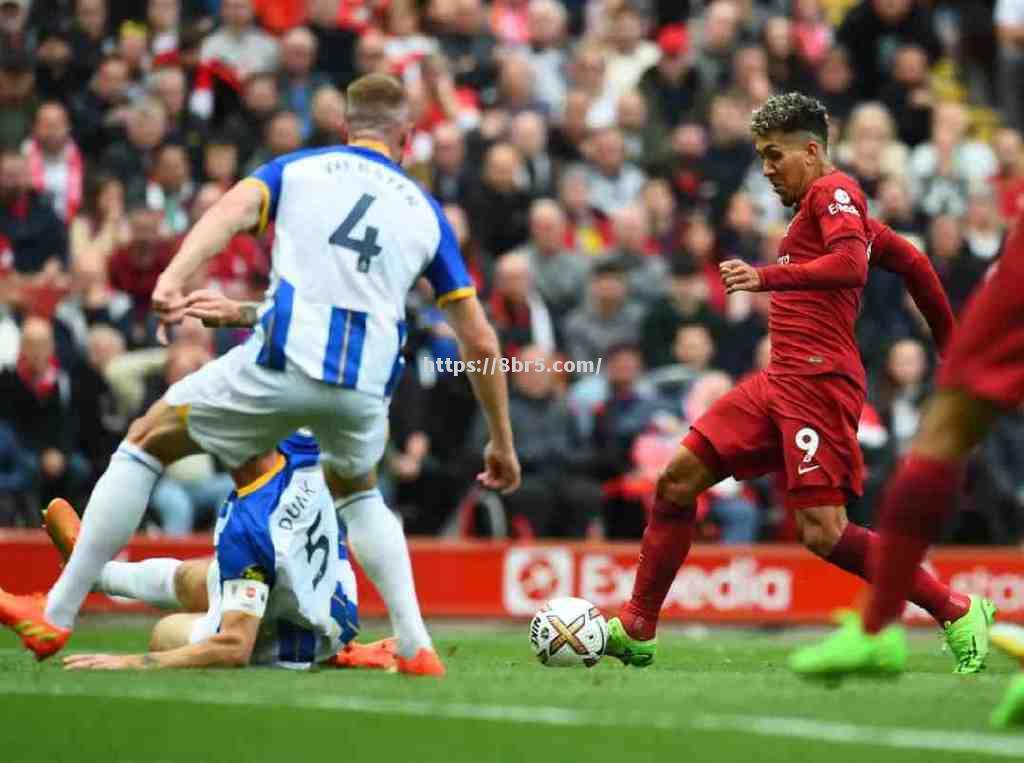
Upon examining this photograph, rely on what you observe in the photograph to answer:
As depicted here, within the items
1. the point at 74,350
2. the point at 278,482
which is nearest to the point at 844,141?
the point at 74,350

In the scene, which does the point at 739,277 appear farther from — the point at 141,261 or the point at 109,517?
the point at 141,261

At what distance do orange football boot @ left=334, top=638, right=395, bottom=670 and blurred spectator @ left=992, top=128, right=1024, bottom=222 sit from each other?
10865 mm

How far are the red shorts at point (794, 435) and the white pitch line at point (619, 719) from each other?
256 centimetres

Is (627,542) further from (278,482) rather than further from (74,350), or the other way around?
(278,482)

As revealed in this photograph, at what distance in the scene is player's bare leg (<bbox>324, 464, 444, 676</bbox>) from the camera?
26.5ft

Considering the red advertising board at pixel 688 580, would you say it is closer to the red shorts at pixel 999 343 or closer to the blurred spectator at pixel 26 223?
the blurred spectator at pixel 26 223

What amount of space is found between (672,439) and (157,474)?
7943 mm

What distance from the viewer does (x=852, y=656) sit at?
22.5ft

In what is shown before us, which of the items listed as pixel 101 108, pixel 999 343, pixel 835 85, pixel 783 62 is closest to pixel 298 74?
pixel 101 108

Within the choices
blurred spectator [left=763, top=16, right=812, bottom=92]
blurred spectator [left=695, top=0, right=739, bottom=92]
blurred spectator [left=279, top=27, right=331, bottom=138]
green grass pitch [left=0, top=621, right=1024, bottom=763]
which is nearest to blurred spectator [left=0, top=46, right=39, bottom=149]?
blurred spectator [left=279, top=27, right=331, bottom=138]

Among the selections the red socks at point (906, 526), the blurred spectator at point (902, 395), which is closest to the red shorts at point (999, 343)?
the red socks at point (906, 526)

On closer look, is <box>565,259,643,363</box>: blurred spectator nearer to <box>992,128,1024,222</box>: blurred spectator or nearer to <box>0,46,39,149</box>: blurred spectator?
<box>992,128,1024,222</box>: blurred spectator

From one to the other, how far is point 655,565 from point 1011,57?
1248 centimetres

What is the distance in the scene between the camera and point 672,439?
51.2 feet
